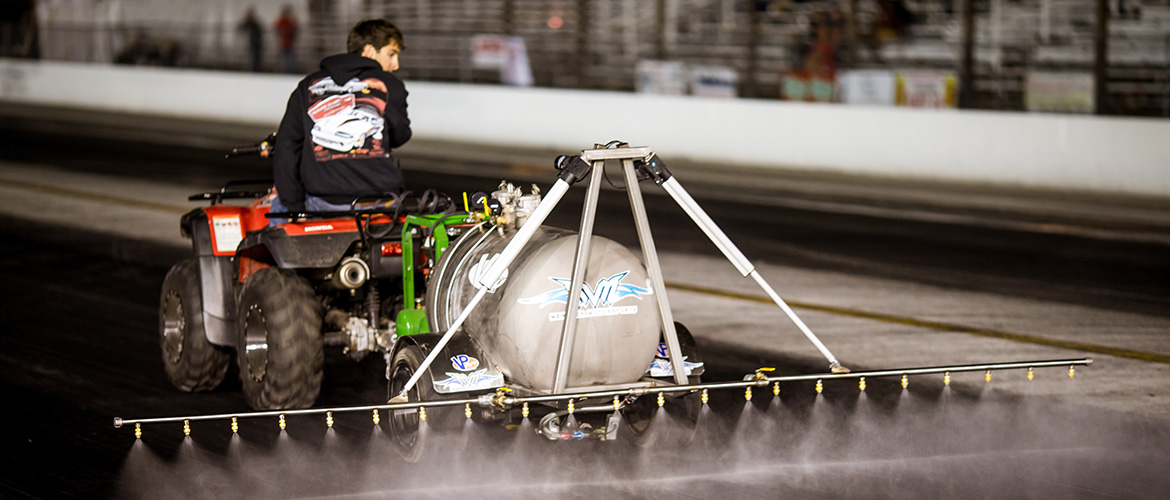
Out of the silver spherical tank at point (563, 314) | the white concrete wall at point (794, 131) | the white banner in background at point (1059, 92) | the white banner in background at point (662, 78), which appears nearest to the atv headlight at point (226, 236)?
the silver spherical tank at point (563, 314)

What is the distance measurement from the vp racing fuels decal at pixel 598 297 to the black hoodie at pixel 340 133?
1898 mm

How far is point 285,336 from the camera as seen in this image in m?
5.88

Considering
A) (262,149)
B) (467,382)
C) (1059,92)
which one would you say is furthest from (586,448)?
(1059,92)

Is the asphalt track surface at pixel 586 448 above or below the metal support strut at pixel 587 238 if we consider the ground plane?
below

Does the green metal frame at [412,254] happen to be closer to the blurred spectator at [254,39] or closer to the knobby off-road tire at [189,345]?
the knobby off-road tire at [189,345]

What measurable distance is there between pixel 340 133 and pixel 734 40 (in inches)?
→ 575

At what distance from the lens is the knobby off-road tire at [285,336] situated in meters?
5.89

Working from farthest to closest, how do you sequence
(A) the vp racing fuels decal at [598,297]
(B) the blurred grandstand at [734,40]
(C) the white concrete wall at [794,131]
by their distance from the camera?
(B) the blurred grandstand at [734,40] → (C) the white concrete wall at [794,131] → (A) the vp racing fuels decal at [598,297]

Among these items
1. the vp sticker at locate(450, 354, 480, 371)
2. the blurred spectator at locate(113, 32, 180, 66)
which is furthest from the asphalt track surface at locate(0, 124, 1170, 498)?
the blurred spectator at locate(113, 32, 180, 66)

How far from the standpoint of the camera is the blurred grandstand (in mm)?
15930

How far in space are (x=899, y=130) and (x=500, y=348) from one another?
1287cm

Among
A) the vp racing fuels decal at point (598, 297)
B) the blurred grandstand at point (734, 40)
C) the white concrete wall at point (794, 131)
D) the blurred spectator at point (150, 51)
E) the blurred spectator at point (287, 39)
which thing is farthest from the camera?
the blurred spectator at point (150, 51)

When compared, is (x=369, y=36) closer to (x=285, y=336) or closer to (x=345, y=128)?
(x=345, y=128)

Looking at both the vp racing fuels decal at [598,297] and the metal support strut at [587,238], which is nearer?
the metal support strut at [587,238]
